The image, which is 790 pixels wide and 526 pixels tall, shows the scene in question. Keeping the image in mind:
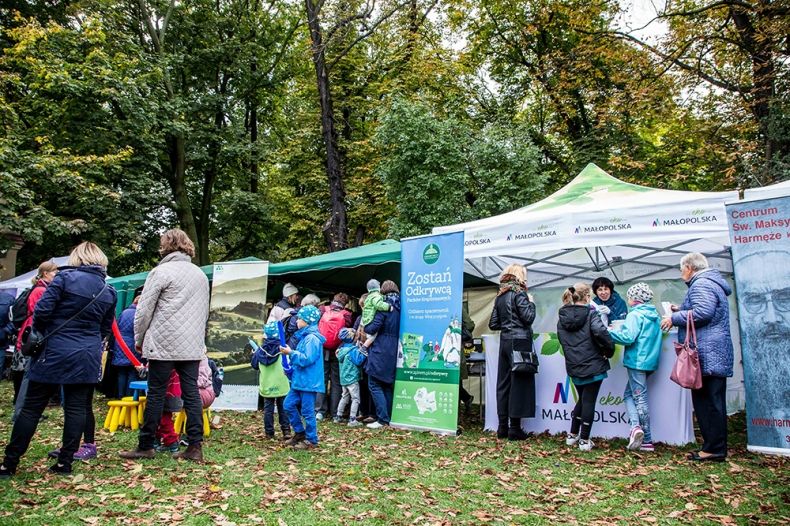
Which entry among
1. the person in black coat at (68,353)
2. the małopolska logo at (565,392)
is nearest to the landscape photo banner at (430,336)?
the małopolska logo at (565,392)

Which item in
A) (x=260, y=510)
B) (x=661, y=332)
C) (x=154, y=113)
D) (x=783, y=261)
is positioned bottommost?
(x=260, y=510)

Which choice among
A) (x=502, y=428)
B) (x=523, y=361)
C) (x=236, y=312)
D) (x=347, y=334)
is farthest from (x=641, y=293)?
(x=236, y=312)

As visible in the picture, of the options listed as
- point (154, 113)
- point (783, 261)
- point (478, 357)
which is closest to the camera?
point (783, 261)

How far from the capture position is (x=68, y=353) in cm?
454

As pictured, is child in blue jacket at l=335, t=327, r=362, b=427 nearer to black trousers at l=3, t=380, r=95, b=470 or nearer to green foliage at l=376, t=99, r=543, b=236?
black trousers at l=3, t=380, r=95, b=470

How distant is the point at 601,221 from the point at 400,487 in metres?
3.83

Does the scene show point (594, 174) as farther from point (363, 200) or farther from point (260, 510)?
point (363, 200)

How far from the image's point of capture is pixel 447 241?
759cm

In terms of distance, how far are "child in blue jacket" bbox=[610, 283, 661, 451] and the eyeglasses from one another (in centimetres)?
86

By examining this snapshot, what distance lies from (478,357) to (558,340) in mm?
1663

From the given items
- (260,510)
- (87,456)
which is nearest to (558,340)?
(260,510)

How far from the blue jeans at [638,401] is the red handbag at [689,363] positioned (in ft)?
2.13

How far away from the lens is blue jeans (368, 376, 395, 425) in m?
7.87

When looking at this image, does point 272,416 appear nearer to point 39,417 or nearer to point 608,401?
point 39,417
